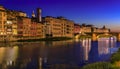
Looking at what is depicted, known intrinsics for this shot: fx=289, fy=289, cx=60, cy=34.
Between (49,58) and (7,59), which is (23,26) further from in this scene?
(7,59)

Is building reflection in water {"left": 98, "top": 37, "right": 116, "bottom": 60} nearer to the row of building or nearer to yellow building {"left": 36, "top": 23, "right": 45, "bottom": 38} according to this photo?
the row of building

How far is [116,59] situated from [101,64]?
307 inches

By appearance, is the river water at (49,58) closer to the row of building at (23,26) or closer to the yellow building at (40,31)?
the row of building at (23,26)

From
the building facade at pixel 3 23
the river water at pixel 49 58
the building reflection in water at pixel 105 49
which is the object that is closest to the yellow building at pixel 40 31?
the building facade at pixel 3 23

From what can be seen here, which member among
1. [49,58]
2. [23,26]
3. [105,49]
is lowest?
[105,49]

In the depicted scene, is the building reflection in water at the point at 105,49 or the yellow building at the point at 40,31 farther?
the yellow building at the point at 40,31

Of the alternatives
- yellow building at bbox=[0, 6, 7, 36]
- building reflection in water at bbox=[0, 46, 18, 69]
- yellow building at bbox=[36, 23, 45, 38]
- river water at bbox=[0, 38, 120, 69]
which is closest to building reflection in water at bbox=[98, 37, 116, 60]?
river water at bbox=[0, 38, 120, 69]

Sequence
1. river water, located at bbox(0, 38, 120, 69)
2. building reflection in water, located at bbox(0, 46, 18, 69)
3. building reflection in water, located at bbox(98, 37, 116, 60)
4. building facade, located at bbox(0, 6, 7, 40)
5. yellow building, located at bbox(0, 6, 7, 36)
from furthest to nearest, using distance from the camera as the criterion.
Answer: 1. yellow building, located at bbox(0, 6, 7, 36)
2. building facade, located at bbox(0, 6, 7, 40)
3. building reflection in water, located at bbox(98, 37, 116, 60)
4. building reflection in water, located at bbox(0, 46, 18, 69)
5. river water, located at bbox(0, 38, 120, 69)

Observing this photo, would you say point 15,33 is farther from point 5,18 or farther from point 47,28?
point 47,28

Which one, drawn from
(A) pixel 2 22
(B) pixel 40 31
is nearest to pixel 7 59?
(A) pixel 2 22

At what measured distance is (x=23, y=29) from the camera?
152250 mm

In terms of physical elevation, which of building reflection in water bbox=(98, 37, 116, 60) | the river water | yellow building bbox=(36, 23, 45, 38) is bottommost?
building reflection in water bbox=(98, 37, 116, 60)

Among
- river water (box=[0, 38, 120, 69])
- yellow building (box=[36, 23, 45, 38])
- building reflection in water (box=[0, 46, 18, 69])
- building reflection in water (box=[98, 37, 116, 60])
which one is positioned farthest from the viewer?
yellow building (box=[36, 23, 45, 38])

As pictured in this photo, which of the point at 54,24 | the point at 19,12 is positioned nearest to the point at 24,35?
the point at 19,12
